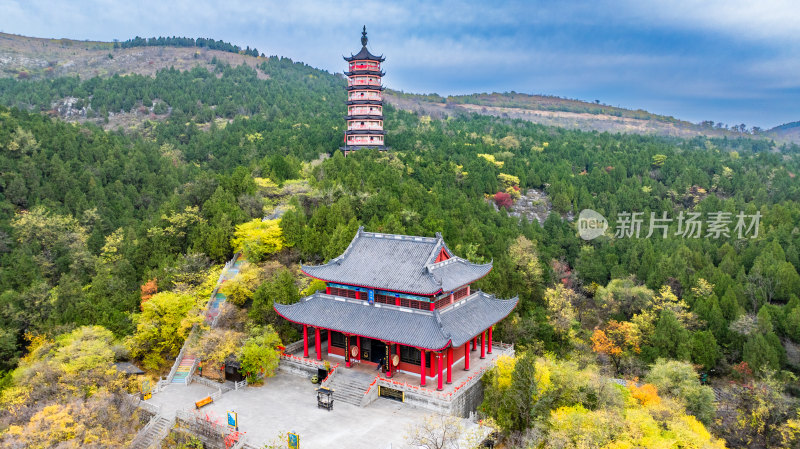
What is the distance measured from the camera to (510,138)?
253ft

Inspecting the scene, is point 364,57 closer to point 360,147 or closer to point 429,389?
point 360,147

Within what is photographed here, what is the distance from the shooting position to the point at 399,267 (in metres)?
26.5

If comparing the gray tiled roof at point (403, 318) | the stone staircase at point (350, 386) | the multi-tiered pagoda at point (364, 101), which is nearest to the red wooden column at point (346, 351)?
the stone staircase at point (350, 386)

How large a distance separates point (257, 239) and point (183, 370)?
1056 cm

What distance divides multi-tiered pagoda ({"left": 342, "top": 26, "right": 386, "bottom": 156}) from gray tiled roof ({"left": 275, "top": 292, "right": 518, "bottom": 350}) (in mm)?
32268

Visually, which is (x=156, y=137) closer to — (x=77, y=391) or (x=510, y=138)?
(x=510, y=138)

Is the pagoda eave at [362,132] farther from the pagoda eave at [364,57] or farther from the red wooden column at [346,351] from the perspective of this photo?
the red wooden column at [346,351]

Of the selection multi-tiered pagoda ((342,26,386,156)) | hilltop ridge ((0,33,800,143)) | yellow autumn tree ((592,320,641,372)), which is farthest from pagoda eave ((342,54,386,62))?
hilltop ridge ((0,33,800,143))

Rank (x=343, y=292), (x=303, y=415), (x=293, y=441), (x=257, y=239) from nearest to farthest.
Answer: (x=293, y=441)
(x=303, y=415)
(x=343, y=292)
(x=257, y=239)

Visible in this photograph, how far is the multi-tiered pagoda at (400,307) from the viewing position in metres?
24.4

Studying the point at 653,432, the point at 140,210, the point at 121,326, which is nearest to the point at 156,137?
the point at 140,210

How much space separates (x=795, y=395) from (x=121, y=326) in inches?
1572

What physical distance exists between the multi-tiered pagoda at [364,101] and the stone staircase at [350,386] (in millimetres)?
34884

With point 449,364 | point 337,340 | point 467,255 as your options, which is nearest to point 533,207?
point 467,255
